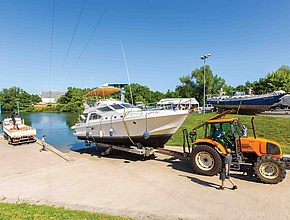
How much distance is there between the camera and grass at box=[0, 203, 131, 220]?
15.4 ft

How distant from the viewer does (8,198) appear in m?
6.30

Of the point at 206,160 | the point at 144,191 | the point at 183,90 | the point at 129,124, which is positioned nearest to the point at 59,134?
the point at 129,124

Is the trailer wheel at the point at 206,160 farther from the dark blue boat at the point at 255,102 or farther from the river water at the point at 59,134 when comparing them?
the dark blue boat at the point at 255,102

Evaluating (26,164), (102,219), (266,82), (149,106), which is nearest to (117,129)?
(149,106)

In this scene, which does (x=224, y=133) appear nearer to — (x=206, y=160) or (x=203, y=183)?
(x=206, y=160)

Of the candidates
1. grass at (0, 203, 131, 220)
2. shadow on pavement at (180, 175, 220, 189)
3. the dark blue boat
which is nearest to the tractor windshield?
shadow on pavement at (180, 175, 220, 189)

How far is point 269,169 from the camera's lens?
688cm

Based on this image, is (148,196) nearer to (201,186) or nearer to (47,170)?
(201,186)

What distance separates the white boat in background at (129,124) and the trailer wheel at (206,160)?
94.3 inches

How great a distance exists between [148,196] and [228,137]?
3.65 m

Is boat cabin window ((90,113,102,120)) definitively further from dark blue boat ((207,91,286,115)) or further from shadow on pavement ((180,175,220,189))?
dark blue boat ((207,91,286,115))

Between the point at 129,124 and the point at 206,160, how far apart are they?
14.0 feet

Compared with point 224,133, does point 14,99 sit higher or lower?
higher

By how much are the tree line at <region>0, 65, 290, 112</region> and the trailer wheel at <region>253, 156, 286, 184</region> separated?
101ft
